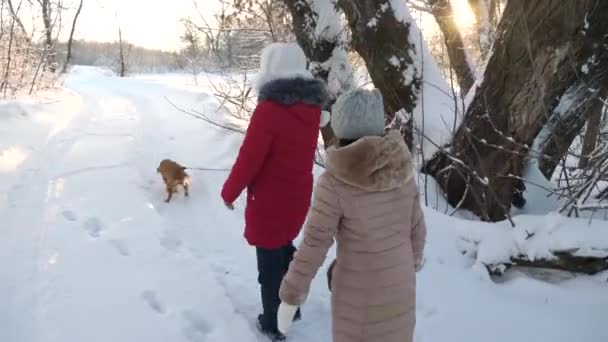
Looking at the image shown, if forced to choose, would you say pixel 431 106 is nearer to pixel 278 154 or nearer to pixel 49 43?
pixel 278 154

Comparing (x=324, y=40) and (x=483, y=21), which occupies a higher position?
(x=483, y=21)

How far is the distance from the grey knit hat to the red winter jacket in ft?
2.04

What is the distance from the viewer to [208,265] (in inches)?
161

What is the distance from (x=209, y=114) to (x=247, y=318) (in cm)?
883

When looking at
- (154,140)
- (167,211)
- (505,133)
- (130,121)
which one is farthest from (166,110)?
(505,133)

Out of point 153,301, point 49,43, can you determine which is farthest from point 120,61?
point 153,301

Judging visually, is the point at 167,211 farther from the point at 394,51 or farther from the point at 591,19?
Answer: the point at 591,19

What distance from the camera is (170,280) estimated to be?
3742 millimetres

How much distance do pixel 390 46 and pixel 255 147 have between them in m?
2.90

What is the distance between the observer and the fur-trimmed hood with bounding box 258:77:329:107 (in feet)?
8.52

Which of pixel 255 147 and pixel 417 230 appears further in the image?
pixel 255 147

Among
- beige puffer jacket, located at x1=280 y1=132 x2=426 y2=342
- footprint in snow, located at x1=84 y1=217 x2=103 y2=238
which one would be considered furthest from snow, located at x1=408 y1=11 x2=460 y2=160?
footprint in snow, located at x1=84 y1=217 x2=103 y2=238

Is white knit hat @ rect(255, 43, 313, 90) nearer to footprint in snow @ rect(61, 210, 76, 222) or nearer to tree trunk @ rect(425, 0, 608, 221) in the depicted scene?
Answer: tree trunk @ rect(425, 0, 608, 221)

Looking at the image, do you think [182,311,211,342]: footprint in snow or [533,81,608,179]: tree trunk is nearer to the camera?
[182,311,211,342]: footprint in snow
